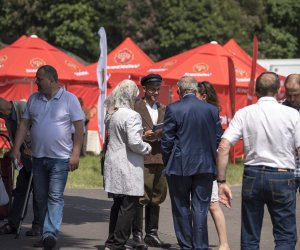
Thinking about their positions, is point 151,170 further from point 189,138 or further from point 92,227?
point 92,227

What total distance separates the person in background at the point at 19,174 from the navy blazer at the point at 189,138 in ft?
6.79

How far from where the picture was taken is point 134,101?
9.67m

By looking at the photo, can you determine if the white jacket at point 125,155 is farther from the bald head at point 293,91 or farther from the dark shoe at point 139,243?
the bald head at point 293,91

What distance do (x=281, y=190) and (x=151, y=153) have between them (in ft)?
9.19

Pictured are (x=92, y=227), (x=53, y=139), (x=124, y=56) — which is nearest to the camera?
(x=53, y=139)

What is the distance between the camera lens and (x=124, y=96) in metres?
9.52

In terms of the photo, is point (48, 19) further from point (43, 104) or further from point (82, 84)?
point (43, 104)

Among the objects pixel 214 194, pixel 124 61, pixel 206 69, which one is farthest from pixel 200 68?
pixel 214 194

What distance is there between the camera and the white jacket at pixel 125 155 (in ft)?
30.8

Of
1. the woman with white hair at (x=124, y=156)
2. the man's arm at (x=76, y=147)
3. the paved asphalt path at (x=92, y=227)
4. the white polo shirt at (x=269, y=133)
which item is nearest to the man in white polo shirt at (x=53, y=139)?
the man's arm at (x=76, y=147)

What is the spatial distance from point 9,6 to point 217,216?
35.4 m

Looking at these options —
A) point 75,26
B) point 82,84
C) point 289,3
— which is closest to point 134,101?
point 82,84

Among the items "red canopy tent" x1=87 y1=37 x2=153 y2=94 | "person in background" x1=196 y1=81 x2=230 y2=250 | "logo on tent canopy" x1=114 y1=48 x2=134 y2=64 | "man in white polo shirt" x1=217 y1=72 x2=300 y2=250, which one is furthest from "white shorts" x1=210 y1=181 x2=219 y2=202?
"logo on tent canopy" x1=114 y1=48 x2=134 y2=64

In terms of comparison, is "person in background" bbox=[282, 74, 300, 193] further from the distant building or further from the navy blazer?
the distant building
